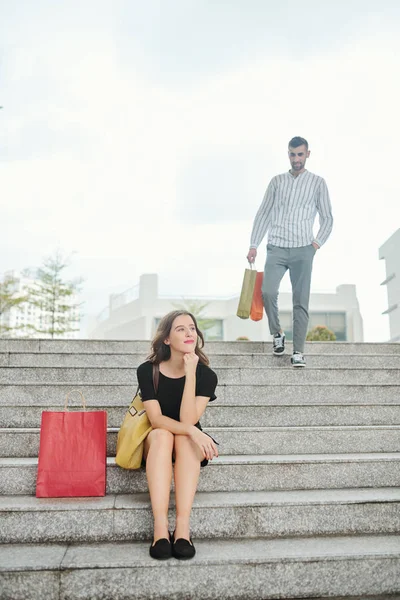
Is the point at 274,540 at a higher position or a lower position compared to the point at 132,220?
lower

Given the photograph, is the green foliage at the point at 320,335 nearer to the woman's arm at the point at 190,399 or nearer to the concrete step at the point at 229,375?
the concrete step at the point at 229,375

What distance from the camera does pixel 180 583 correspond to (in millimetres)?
2334

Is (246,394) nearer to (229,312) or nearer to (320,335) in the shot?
(320,335)

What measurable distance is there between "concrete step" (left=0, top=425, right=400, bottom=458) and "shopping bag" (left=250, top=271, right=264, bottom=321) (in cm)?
189

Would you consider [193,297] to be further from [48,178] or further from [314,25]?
[314,25]

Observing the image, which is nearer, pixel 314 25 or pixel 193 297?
pixel 314 25

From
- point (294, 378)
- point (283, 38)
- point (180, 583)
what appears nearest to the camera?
point (180, 583)

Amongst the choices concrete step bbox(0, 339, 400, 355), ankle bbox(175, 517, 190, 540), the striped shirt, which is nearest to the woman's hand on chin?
ankle bbox(175, 517, 190, 540)

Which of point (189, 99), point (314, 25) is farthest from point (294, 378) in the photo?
point (189, 99)

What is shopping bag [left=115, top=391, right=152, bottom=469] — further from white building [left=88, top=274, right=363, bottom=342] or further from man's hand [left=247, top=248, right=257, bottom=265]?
white building [left=88, top=274, right=363, bottom=342]

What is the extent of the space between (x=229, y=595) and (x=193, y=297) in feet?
89.2

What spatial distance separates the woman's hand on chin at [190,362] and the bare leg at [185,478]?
375 millimetres

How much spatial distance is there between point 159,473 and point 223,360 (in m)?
2.36

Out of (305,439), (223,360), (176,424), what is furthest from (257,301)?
(176,424)
